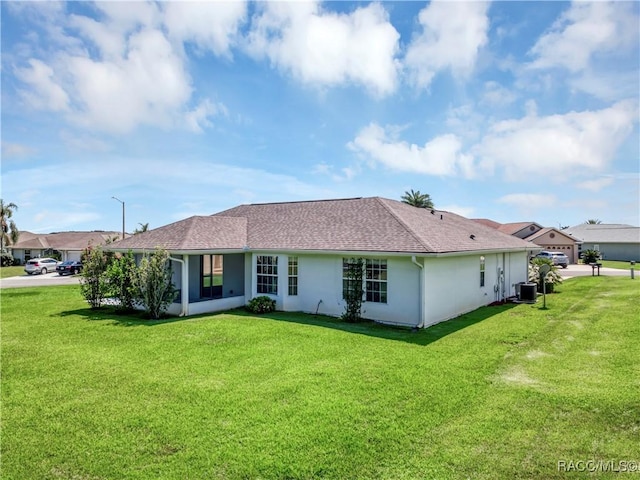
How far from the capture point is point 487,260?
60.0ft

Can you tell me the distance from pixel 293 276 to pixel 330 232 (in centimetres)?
258

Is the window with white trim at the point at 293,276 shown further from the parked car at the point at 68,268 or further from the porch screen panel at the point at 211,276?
the parked car at the point at 68,268

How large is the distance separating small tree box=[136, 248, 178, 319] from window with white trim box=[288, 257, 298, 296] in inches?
194

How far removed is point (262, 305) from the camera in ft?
51.8

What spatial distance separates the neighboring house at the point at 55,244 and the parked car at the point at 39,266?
7427 mm

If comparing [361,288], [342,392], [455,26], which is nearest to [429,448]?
[342,392]

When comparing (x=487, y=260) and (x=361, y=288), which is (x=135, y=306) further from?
(x=487, y=260)

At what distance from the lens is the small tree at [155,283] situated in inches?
577

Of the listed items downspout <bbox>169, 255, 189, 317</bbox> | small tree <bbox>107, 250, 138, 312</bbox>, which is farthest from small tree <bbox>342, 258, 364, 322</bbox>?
small tree <bbox>107, 250, 138, 312</bbox>

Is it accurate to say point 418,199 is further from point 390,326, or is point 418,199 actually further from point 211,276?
point 390,326

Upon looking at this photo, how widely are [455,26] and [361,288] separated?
994 cm

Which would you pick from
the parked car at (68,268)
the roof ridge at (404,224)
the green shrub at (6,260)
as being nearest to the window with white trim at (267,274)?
the roof ridge at (404,224)

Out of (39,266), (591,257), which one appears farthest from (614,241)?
(39,266)
